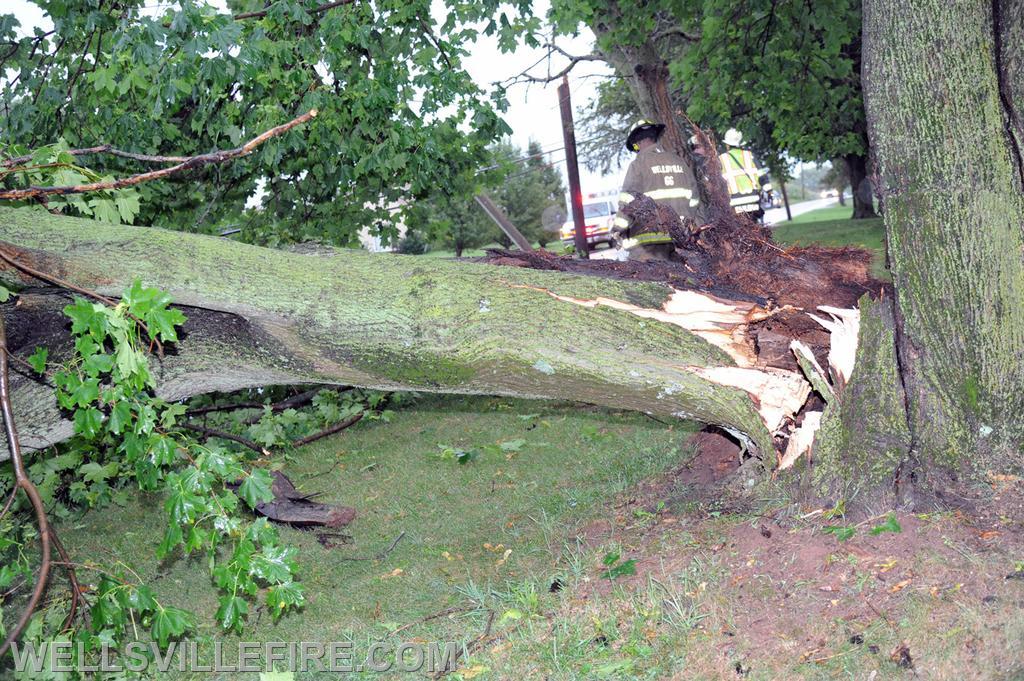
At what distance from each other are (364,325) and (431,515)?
1.89 meters

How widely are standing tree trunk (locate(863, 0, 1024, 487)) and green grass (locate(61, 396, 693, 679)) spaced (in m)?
1.88

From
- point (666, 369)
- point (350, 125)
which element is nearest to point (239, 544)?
point (666, 369)

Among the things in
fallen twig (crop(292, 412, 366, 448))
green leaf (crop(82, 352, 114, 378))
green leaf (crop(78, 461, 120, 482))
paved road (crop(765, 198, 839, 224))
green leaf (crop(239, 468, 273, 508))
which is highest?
paved road (crop(765, 198, 839, 224))

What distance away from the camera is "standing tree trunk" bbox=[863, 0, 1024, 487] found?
3.59 metres

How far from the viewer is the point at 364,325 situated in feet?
11.8

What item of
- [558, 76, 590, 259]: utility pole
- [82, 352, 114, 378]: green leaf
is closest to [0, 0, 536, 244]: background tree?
[82, 352, 114, 378]: green leaf

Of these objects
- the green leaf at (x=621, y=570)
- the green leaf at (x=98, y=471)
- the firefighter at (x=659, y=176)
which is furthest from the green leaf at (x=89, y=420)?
the firefighter at (x=659, y=176)

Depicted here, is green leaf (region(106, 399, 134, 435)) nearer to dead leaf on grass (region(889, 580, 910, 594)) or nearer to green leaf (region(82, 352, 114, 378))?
green leaf (region(82, 352, 114, 378))

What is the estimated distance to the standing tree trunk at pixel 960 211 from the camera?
141 inches

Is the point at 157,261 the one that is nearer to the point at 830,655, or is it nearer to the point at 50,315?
the point at 50,315

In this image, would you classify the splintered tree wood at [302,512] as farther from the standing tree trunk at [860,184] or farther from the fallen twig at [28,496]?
the standing tree trunk at [860,184]

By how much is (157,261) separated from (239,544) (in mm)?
1243

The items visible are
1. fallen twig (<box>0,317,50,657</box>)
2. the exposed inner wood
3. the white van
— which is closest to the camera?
fallen twig (<box>0,317,50,657</box>)

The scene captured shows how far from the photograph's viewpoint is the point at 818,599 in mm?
3318
